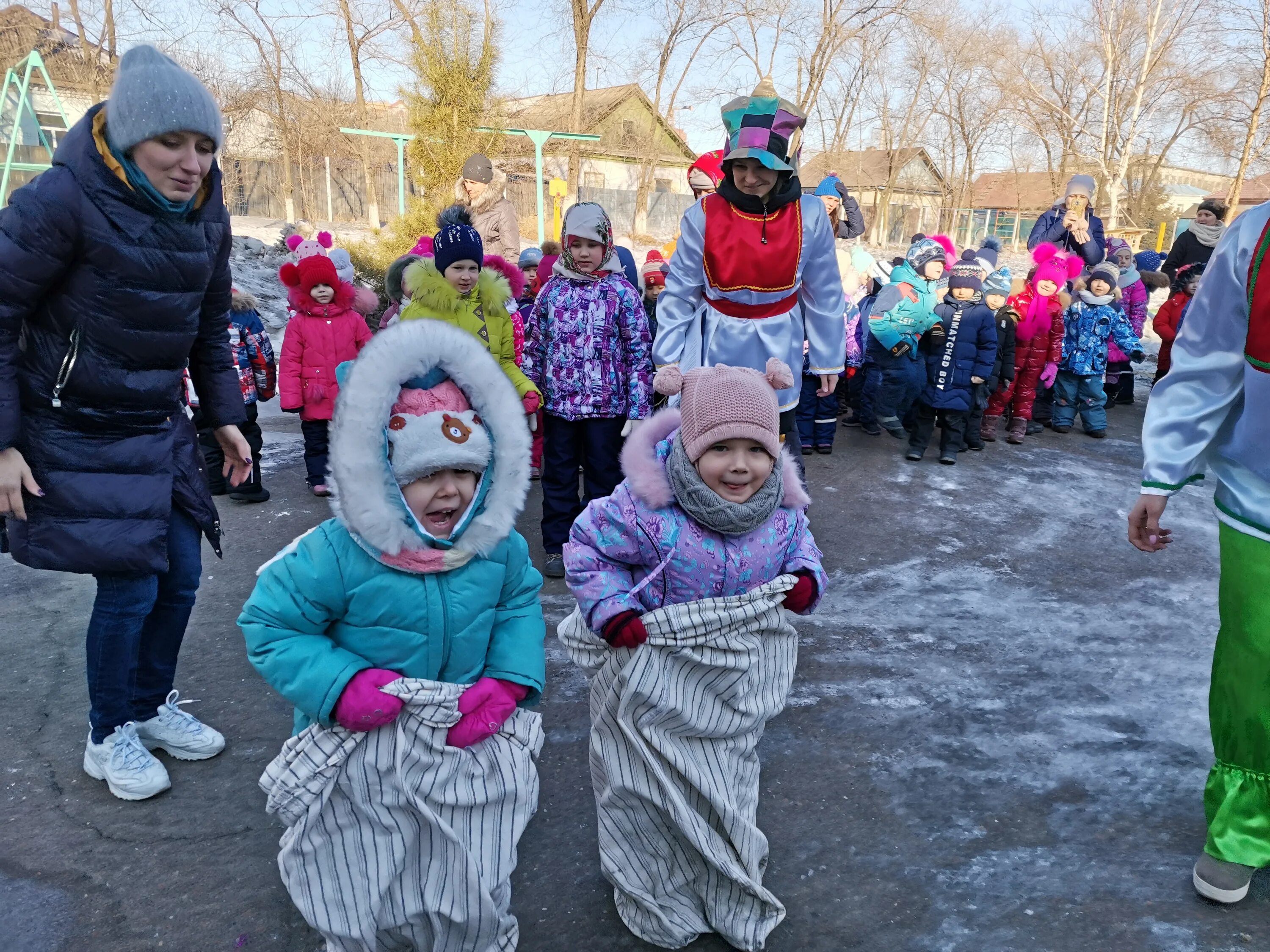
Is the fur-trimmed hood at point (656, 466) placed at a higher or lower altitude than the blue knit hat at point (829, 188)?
lower

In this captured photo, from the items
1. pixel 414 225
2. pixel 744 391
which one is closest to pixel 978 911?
pixel 744 391

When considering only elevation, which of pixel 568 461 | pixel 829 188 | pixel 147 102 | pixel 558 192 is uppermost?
pixel 558 192

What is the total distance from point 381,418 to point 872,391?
21.7ft

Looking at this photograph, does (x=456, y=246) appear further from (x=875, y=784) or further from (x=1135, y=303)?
(x=1135, y=303)

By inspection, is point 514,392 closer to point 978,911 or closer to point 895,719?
point 978,911

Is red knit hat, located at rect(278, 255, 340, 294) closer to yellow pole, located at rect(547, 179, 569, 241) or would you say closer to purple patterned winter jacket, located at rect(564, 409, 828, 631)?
purple patterned winter jacket, located at rect(564, 409, 828, 631)

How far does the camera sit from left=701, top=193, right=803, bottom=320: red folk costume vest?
378 cm

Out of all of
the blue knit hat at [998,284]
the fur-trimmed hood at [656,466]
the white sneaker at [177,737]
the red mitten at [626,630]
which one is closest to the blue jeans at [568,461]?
the white sneaker at [177,737]

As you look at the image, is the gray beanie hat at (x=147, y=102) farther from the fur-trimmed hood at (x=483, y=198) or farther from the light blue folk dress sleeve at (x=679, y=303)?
the fur-trimmed hood at (x=483, y=198)

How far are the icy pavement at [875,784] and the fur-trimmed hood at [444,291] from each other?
1.40 m

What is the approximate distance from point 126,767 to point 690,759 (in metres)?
1.79

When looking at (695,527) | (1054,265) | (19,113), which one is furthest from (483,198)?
(19,113)

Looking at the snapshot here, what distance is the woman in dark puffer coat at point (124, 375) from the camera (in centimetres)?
228

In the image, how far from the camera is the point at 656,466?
222cm
